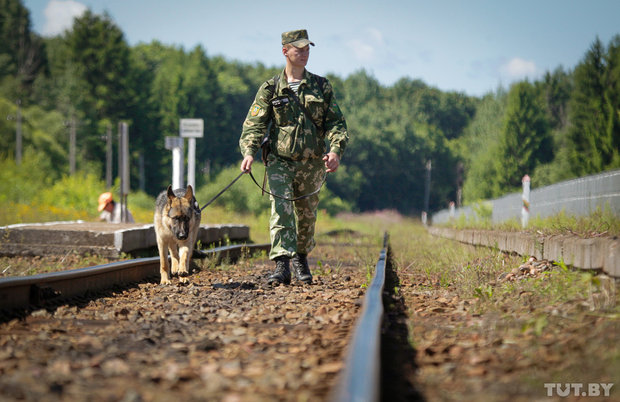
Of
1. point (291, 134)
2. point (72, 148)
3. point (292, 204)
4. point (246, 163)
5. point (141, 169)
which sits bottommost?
point (292, 204)

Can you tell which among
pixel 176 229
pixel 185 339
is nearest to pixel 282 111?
pixel 176 229

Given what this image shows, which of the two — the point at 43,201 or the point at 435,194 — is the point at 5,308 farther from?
the point at 435,194

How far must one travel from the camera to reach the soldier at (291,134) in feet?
22.2

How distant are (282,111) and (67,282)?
8.78 ft

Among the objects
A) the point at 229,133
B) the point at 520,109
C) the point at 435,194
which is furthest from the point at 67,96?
the point at 435,194

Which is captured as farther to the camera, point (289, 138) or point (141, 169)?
point (141, 169)

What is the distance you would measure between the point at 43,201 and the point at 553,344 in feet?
90.1

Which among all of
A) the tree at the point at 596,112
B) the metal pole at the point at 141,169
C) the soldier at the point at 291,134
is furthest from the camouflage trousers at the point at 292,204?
the metal pole at the point at 141,169

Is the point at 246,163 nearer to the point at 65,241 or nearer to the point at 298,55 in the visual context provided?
the point at 298,55

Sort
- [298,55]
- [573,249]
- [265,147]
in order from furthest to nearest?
[265,147] < [298,55] < [573,249]

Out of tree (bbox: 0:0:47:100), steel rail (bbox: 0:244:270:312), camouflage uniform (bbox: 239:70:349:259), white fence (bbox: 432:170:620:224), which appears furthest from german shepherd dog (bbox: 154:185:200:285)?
tree (bbox: 0:0:47:100)

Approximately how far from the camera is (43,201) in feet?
91.1

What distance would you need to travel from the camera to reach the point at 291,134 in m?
6.79

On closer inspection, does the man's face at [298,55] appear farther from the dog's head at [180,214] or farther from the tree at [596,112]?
the tree at [596,112]
